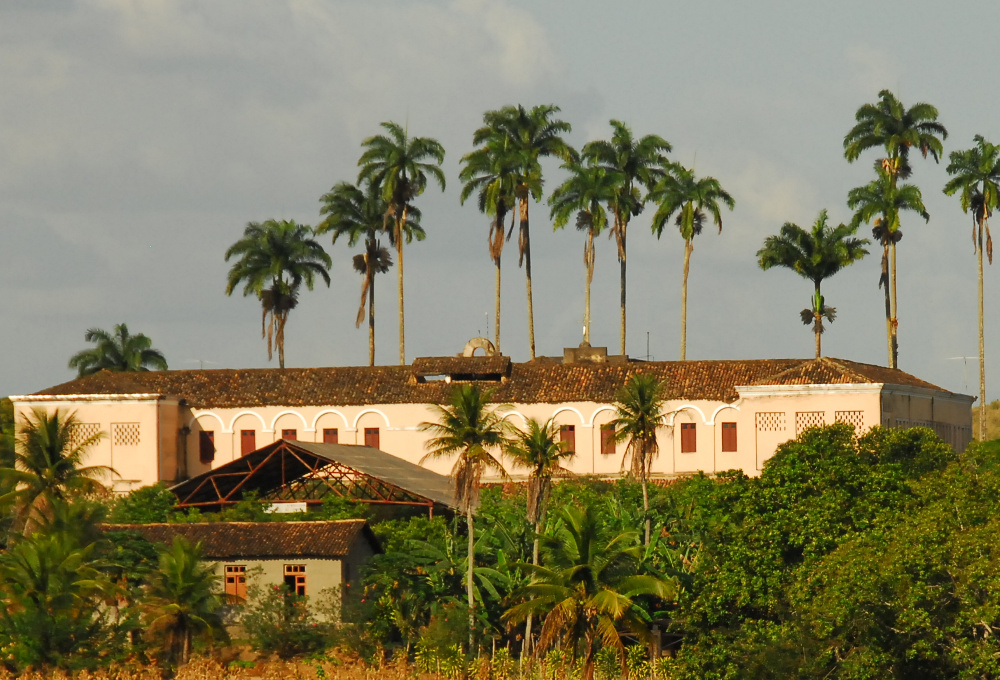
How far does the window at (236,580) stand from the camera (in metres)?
52.7

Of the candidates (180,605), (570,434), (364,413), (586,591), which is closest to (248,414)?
(364,413)

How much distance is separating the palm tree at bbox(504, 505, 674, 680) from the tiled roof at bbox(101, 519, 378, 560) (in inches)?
330

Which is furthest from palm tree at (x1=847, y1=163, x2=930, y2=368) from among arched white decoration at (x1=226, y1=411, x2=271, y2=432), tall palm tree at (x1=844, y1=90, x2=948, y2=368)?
arched white decoration at (x1=226, y1=411, x2=271, y2=432)

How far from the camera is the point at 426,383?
70500 millimetres

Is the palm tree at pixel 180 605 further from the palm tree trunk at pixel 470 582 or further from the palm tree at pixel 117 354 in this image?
the palm tree at pixel 117 354

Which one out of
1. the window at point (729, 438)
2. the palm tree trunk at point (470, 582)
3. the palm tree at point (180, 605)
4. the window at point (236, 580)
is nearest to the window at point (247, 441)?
the window at point (236, 580)

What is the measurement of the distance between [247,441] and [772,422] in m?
21.0

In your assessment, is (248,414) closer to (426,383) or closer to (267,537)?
(426,383)

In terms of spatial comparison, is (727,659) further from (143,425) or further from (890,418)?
(143,425)

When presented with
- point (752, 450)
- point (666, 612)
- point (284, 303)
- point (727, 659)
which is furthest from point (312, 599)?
point (284, 303)

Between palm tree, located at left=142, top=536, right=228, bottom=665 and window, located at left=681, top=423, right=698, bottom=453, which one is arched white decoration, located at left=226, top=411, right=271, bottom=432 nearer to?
window, located at left=681, top=423, right=698, bottom=453

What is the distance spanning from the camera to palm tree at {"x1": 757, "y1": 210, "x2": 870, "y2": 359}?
2881 inches

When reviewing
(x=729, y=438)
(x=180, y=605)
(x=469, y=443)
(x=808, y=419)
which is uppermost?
(x=808, y=419)

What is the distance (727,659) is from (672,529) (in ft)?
44.4
